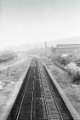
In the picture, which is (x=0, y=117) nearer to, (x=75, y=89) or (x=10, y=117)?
(x=10, y=117)

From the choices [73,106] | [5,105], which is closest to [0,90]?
[5,105]

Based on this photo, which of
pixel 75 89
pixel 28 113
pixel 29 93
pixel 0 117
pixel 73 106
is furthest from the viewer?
pixel 75 89

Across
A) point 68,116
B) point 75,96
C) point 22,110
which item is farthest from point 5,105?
point 75,96

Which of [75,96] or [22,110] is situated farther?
[75,96]

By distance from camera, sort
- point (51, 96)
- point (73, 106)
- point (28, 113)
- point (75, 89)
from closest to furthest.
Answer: point (28, 113) < point (73, 106) < point (51, 96) < point (75, 89)

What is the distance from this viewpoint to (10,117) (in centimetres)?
1346

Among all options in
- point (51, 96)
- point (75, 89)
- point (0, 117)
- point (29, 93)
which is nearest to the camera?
point (0, 117)

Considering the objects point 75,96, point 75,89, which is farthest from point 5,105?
point 75,89

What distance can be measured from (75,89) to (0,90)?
10.6 metres

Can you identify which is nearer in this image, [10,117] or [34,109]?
[10,117]

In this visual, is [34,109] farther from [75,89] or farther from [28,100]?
[75,89]

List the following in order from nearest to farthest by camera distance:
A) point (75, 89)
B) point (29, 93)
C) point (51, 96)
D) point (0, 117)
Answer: point (0, 117) < point (51, 96) < point (29, 93) < point (75, 89)

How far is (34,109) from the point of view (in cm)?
1532

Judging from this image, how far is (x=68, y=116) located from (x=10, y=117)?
190 inches
